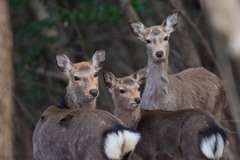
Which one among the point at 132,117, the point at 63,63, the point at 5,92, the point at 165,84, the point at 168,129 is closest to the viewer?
the point at 5,92

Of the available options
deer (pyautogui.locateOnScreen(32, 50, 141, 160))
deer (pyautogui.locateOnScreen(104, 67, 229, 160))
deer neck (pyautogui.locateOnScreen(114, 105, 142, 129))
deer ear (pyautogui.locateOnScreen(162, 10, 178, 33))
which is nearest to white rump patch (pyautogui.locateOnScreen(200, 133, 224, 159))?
deer (pyautogui.locateOnScreen(104, 67, 229, 160))

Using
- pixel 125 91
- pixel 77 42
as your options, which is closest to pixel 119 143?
pixel 125 91

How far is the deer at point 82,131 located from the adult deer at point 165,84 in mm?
1388

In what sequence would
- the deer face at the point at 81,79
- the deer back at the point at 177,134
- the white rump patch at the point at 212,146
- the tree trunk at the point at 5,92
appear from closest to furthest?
1. the tree trunk at the point at 5,92
2. the white rump patch at the point at 212,146
3. the deer back at the point at 177,134
4. the deer face at the point at 81,79

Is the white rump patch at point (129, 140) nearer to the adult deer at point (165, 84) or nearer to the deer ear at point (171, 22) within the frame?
the adult deer at point (165, 84)

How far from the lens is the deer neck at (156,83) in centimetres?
894

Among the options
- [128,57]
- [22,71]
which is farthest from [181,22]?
[128,57]

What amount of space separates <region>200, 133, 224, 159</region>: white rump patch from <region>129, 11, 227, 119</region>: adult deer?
7.91 feet

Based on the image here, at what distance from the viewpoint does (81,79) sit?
809 centimetres

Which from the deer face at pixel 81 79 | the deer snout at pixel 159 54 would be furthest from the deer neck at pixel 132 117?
the deer snout at pixel 159 54

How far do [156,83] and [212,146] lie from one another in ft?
9.01

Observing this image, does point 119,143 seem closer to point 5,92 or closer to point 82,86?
point 5,92

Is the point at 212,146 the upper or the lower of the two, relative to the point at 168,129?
lower

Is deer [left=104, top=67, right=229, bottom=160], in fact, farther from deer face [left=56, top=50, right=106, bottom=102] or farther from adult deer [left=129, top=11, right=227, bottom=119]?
deer face [left=56, top=50, right=106, bottom=102]
